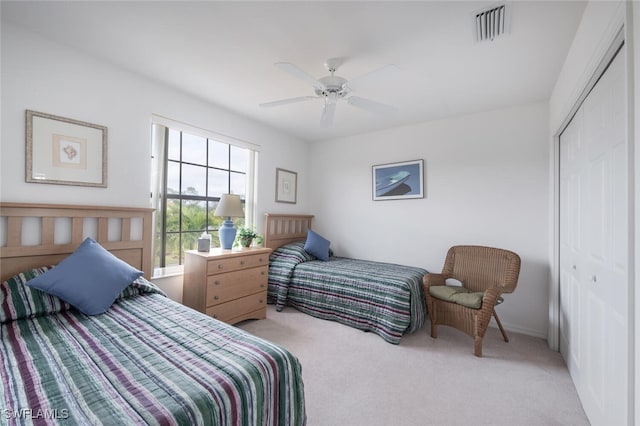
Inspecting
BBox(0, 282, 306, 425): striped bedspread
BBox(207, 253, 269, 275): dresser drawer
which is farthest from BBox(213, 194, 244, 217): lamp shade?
BBox(0, 282, 306, 425): striped bedspread

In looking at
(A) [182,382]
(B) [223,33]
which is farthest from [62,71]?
(A) [182,382]

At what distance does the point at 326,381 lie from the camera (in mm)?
→ 2010

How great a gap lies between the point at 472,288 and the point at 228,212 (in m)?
2.85

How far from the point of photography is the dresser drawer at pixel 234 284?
2.67 m

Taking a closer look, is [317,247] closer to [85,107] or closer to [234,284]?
[234,284]

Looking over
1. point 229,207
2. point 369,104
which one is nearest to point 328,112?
point 369,104

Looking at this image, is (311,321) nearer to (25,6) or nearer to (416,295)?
(416,295)

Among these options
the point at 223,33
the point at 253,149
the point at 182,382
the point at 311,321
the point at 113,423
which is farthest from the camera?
the point at 253,149

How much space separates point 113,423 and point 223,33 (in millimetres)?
2212

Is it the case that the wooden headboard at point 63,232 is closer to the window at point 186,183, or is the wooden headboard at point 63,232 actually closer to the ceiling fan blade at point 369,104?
the window at point 186,183

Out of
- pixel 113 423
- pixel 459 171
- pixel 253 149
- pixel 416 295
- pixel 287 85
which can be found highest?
pixel 287 85

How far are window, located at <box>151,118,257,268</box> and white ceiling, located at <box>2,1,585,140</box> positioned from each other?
60 centimetres

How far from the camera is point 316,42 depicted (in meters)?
1.96

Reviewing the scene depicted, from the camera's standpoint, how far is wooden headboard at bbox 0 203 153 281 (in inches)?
73.0
